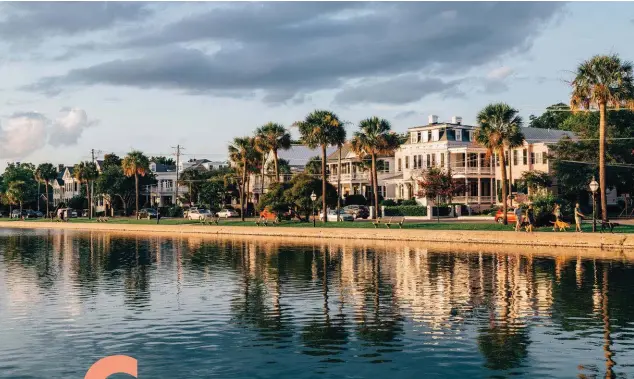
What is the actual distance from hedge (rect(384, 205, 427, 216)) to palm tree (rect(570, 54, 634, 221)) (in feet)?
100

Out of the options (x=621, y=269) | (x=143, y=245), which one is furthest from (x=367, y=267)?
(x=143, y=245)

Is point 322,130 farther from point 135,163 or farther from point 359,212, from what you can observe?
point 135,163

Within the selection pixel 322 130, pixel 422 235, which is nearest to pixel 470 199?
pixel 322 130

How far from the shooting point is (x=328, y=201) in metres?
77.5

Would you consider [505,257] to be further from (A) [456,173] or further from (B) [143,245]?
(A) [456,173]

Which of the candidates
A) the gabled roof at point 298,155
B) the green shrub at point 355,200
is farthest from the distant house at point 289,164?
the green shrub at point 355,200

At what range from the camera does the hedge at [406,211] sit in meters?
83.2

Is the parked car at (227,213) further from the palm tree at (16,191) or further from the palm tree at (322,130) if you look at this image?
the palm tree at (16,191)

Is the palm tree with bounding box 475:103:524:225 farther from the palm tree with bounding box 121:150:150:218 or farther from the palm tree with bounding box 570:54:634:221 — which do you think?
the palm tree with bounding box 121:150:150:218

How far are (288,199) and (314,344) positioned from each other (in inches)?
2305

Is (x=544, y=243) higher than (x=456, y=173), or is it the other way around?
(x=456, y=173)

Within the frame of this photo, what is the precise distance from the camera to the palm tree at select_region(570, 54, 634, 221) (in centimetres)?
5331

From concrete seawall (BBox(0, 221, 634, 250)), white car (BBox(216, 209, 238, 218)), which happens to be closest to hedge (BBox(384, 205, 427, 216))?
concrete seawall (BBox(0, 221, 634, 250))

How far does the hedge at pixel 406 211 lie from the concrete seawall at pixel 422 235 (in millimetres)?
19006
